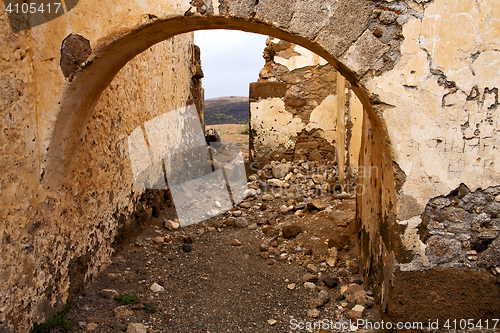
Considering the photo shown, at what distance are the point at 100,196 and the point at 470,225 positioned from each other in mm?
2235

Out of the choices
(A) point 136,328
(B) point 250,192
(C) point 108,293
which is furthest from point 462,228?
(B) point 250,192

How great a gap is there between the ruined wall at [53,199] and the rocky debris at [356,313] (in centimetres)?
166

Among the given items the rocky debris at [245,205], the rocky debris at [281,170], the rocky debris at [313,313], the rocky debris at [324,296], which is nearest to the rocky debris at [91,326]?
the rocky debris at [313,313]

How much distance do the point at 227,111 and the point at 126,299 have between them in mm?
19905

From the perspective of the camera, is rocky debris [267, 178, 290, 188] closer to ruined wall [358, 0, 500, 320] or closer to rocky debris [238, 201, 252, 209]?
rocky debris [238, 201, 252, 209]

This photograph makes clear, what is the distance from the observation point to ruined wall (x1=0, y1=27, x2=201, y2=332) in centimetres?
161

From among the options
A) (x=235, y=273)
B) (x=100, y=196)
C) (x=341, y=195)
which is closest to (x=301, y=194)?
(x=341, y=195)

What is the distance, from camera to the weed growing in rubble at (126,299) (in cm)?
222

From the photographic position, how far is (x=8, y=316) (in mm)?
1592

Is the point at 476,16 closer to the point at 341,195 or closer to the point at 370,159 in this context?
the point at 370,159

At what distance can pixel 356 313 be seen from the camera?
2105 mm

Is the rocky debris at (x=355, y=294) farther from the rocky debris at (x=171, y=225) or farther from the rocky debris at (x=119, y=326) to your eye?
the rocky debris at (x=171, y=225)

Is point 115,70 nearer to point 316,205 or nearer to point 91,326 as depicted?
point 91,326

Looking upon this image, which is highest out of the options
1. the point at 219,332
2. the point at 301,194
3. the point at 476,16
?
the point at 476,16
